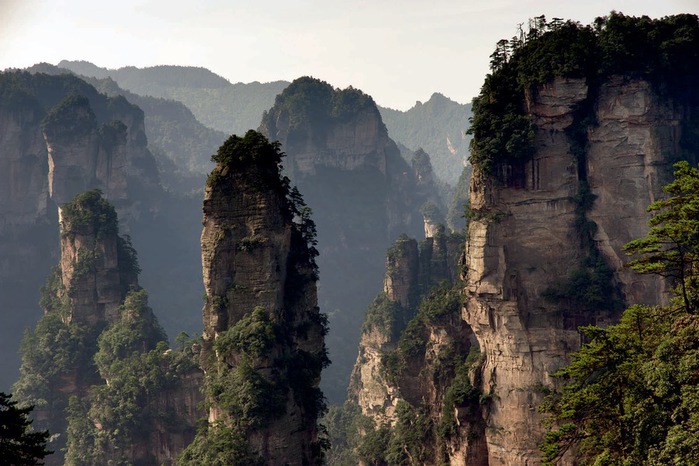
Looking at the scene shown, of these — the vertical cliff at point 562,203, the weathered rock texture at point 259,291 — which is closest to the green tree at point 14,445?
the weathered rock texture at point 259,291

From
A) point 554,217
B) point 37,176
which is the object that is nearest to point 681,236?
point 554,217

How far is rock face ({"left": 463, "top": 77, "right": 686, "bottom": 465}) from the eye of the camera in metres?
55.2

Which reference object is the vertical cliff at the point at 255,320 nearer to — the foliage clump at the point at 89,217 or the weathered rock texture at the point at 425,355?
the weathered rock texture at the point at 425,355

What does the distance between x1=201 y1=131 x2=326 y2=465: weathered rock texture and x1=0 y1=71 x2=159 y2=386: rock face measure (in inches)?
2848

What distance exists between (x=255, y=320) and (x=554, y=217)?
19.9 m

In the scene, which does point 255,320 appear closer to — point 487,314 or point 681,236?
point 487,314

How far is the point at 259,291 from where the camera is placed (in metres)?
47.0

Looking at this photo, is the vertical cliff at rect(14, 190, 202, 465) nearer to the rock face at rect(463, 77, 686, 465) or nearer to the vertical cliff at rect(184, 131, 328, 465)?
the vertical cliff at rect(184, 131, 328, 465)

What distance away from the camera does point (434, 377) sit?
6381cm

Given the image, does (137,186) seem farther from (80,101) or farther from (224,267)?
(224,267)

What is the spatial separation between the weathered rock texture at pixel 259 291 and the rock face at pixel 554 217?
43.6 feet

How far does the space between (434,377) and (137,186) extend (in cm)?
9170

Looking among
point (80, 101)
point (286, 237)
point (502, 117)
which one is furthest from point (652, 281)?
point (80, 101)

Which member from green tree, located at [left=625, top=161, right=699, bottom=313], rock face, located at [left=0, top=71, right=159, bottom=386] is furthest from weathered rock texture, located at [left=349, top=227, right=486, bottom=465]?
rock face, located at [left=0, top=71, right=159, bottom=386]
